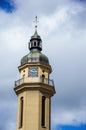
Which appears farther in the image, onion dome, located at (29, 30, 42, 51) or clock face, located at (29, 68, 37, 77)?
onion dome, located at (29, 30, 42, 51)

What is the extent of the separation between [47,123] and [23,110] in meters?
3.35

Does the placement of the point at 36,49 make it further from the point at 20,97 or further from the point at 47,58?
the point at 20,97

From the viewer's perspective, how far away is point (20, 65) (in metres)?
64.8

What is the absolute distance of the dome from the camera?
64000 millimetres

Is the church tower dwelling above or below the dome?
below

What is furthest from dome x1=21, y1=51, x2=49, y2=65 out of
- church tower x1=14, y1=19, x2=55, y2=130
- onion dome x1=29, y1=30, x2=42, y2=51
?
onion dome x1=29, y1=30, x2=42, y2=51

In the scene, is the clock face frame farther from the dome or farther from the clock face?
the dome

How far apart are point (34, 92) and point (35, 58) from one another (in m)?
5.36

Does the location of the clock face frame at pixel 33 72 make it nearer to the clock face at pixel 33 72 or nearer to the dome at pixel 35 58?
the clock face at pixel 33 72

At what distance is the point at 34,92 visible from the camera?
60906mm

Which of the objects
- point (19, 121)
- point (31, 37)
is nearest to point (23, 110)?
point (19, 121)

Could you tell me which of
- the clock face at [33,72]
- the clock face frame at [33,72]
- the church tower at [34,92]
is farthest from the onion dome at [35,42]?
the clock face at [33,72]

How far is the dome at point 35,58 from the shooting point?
64000mm

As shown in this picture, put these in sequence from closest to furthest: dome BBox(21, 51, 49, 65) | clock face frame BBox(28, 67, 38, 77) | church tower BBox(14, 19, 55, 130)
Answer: church tower BBox(14, 19, 55, 130) < clock face frame BBox(28, 67, 38, 77) < dome BBox(21, 51, 49, 65)
